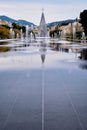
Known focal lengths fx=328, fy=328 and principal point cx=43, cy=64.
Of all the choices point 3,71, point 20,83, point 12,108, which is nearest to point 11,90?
point 20,83

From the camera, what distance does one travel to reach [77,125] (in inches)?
209

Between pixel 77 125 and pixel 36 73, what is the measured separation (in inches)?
236

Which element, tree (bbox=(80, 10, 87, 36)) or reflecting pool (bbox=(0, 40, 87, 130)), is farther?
tree (bbox=(80, 10, 87, 36))

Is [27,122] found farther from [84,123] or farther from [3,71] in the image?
[3,71]

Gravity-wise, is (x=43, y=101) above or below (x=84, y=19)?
below

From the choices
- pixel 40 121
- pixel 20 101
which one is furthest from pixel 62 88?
pixel 40 121

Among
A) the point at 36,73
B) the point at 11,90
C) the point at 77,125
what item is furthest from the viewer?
the point at 36,73

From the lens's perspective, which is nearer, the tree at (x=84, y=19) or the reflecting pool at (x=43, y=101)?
the reflecting pool at (x=43, y=101)

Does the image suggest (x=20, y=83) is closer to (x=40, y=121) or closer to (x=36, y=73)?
(x=36, y=73)

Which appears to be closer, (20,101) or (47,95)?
(20,101)

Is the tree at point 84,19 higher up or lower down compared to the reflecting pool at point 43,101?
higher up

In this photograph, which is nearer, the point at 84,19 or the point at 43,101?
the point at 43,101

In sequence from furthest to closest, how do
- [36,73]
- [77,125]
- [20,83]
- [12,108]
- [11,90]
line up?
1. [36,73]
2. [20,83]
3. [11,90]
4. [12,108]
5. [77,125]

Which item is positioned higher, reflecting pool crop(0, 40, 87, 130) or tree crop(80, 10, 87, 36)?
tree crop(80, 10, 87, 36)
